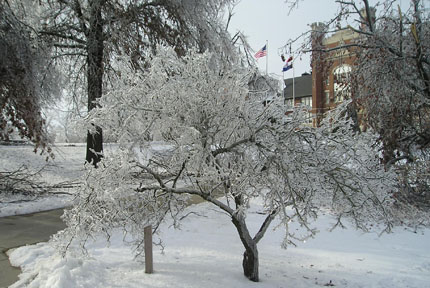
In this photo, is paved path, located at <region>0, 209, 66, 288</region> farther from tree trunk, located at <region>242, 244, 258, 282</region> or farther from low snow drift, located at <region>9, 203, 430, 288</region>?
tree trunk, located at <region>242, 244, 258, 282</region>

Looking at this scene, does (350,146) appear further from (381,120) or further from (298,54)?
(298,54)

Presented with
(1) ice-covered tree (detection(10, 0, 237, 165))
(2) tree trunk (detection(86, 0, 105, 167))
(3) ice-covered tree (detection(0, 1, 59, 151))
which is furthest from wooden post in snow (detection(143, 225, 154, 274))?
(2) tree trunk (detection(86, 0, 105, 167))

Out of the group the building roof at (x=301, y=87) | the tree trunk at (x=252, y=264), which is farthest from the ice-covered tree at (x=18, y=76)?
the building roof at (x=301, y=87)

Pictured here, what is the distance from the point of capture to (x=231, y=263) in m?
4.81

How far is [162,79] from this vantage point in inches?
130

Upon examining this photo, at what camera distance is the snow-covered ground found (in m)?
4.00

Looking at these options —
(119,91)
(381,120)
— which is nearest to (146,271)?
(119,91)

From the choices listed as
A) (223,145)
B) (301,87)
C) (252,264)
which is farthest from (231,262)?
(301,87)

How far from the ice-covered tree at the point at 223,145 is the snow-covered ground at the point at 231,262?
88 cm

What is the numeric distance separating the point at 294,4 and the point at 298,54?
1225 mm

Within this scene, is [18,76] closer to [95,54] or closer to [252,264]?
[95,54]

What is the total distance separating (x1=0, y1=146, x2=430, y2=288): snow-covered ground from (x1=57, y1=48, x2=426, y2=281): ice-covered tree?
88cm

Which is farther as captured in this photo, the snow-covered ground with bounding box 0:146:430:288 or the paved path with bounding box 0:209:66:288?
Result: the paved path with bounding box 0:209:66:288

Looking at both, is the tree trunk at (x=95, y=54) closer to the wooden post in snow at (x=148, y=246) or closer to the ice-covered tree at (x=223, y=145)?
the wooden post in snow at (x=148, y=246)
